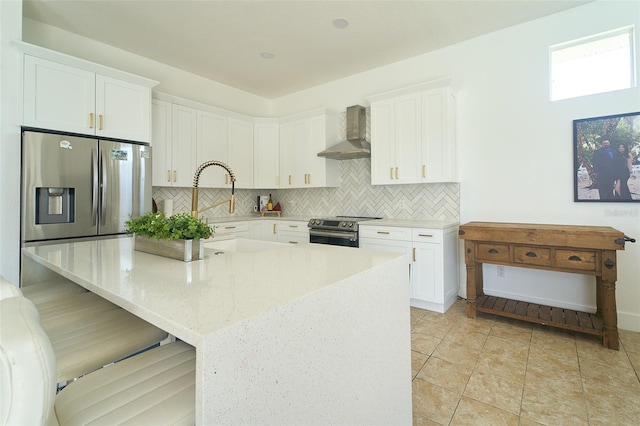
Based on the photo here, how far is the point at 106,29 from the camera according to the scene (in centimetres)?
328

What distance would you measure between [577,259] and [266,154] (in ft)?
13.3

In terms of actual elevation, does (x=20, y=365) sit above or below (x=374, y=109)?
below

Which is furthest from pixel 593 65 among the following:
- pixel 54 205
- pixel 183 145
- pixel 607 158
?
pixel 54 205

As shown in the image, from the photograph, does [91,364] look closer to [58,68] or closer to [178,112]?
[58,68]

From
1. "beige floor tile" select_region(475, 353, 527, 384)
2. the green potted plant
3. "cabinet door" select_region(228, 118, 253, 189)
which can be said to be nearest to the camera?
the green potted plant

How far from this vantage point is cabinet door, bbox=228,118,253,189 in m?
4.61

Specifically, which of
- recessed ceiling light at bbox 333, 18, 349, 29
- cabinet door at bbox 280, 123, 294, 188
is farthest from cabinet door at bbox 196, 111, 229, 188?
recessed ceiling light at bbox 333, 18, 349, 29

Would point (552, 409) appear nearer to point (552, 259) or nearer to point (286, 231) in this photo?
point (552, 259)

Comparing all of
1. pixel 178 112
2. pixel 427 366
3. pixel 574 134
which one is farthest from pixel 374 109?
pixel 427 366

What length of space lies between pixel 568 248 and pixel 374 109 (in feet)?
8.23

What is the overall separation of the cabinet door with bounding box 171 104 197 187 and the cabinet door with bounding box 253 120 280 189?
1.02m

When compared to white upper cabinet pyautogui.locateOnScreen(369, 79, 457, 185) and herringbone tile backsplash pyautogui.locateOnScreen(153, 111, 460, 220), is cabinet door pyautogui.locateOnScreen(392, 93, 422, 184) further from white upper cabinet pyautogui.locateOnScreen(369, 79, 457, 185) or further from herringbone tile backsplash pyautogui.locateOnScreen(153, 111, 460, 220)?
herringbone tile backsplash pyautogui.locateOnScreen(153, 111, 460, 220)

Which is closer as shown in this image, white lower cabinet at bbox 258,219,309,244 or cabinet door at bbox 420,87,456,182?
cabinet door at bbox 420,87,456,182

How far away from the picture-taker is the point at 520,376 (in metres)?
2.09
